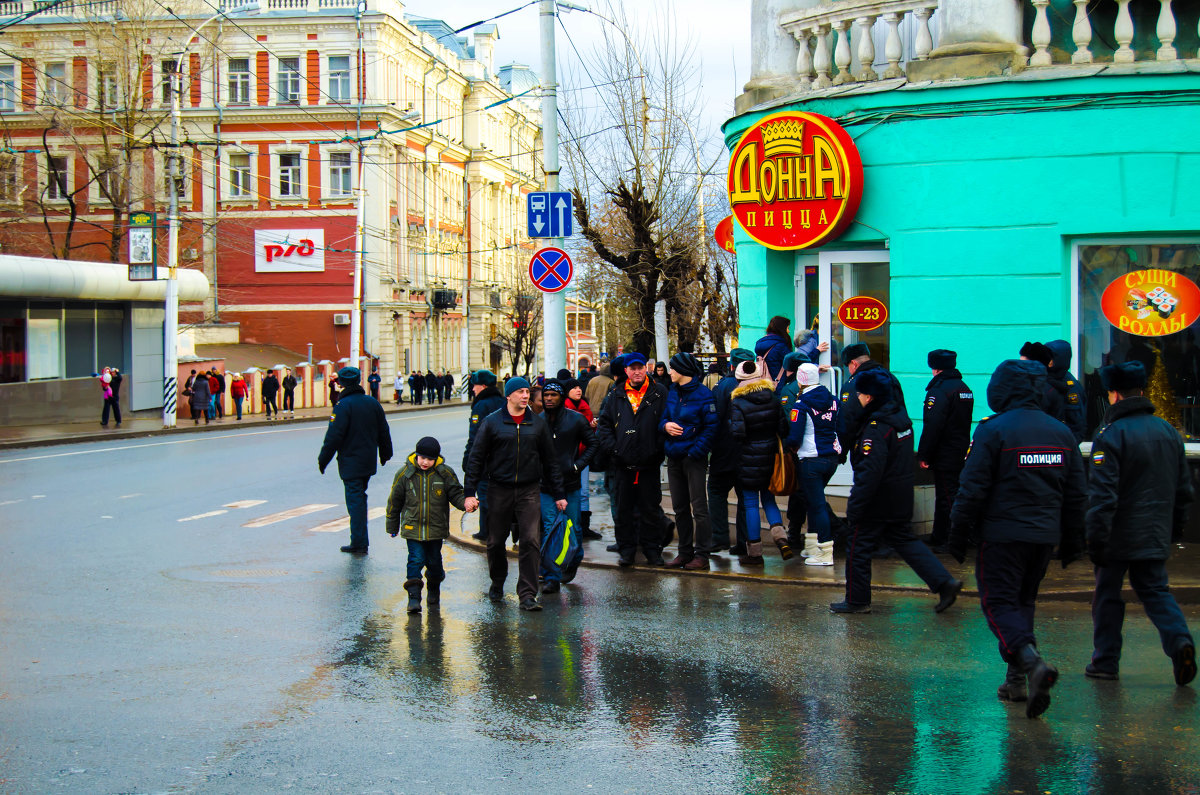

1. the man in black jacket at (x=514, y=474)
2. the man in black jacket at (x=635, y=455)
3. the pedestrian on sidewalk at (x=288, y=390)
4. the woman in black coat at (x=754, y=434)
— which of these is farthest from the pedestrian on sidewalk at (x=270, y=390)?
the man in black jacket at (x=514, y=474)

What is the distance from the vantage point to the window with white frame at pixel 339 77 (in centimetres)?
5675

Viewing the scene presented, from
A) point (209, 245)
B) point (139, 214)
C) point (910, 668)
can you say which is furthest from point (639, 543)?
point (209, 245)

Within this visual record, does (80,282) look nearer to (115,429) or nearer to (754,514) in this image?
(115,429)

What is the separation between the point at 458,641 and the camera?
7.78 m

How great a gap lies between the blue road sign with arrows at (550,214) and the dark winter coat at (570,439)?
5725 millimetres

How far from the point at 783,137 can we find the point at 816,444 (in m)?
3.97

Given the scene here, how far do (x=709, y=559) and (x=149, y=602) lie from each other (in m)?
4.70

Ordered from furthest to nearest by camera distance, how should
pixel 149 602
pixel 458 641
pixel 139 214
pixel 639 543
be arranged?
pixel 139 214, pixel 639 543, pixel 149 602, pixel 458 641

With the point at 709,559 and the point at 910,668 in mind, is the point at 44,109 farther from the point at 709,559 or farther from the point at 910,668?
the point at 910,668

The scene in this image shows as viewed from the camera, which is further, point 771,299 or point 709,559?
point 771,299

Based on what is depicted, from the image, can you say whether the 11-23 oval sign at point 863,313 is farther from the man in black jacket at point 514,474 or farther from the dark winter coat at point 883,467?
the man in black jacket at point 514,474

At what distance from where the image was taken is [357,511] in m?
11.6

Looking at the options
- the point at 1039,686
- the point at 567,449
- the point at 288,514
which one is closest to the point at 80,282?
the point at 288,514

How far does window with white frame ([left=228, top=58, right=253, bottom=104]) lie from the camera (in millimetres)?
57500
